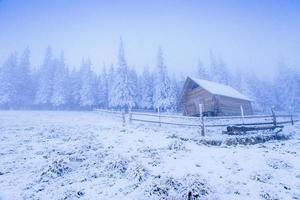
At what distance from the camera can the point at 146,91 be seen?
56812 millimetres

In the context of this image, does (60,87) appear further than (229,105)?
Yes

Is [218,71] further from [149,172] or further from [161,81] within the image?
[149,172]

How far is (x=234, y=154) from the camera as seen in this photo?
307 inches

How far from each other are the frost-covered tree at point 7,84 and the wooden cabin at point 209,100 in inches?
1649

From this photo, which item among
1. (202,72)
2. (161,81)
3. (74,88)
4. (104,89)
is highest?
(202,72)

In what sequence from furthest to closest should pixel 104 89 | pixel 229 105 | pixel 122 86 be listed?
pixel 104 89
pixel 122 86
pixel 229 105

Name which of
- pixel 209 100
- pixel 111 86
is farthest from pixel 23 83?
pixel 209 100

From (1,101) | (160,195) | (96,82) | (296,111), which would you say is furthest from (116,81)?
(296,111)

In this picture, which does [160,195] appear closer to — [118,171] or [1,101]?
[118,171]

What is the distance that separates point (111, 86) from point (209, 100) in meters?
30.8

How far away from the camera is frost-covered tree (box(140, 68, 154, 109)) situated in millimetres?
55841

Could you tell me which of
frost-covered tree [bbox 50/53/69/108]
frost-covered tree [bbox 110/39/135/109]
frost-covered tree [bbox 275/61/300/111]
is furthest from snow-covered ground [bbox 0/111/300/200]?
frost-covered tree [bbox 275/61/300/111]

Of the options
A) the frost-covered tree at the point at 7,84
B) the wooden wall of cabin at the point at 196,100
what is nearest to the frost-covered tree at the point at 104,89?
the frost-covered tree at the point at 7,84

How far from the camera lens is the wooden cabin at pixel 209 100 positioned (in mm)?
27703
